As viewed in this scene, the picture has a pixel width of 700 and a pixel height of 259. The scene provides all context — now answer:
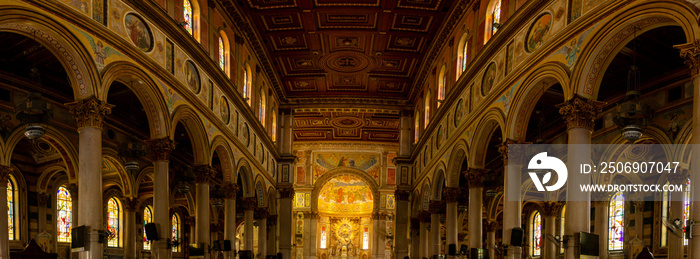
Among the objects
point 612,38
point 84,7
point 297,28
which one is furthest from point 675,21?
point 297,28

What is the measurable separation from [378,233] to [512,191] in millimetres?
30072

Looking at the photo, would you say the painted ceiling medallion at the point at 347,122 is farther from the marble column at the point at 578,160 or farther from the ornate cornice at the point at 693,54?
the ornate cornice at the point at 693,54

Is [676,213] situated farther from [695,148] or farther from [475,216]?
[695,148]

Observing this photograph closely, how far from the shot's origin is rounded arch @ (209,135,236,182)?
23.5 meters

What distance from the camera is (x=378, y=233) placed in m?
47.0

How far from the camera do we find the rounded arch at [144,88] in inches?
579

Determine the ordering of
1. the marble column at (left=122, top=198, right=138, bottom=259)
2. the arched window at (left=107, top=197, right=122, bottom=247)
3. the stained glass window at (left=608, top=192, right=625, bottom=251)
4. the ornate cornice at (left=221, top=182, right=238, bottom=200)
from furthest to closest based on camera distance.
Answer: the arched window at (left=107, top=197, right=122, bottom=247) < the marble column at (left=122, top=198, right=138, bottom=259) < the ornate cornice at (left=221, top=182, right=238, bottom=200) < the stained glass window at (left=608, top=192, right=625, bottom=251)

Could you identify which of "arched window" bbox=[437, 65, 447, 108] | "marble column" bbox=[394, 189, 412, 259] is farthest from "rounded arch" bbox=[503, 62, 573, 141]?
"marble column" bbox=[394, 189, 412, 259]

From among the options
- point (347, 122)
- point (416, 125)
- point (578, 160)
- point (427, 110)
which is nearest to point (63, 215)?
point (427, 110)

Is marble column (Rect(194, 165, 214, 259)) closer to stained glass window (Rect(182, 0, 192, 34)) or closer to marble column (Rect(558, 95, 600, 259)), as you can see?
stained glass window (Rect(182, 0, 192, 34))

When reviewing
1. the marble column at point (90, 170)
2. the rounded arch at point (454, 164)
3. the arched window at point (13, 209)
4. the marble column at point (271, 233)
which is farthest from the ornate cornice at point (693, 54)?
the marble column at point (271, 233)

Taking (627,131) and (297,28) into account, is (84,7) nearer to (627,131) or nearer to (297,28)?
(627,131)

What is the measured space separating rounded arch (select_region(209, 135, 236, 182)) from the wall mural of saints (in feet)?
21.6

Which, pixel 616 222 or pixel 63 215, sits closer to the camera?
pixel 616 222
